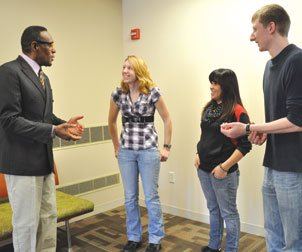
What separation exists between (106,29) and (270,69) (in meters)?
2.35

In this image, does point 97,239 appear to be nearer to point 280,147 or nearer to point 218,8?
point 280,147

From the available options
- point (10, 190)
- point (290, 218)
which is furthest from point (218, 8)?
point (10, 190)

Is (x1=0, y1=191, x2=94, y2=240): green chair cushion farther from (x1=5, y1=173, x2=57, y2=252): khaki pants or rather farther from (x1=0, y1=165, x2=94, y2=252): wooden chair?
(x1=5, y1=173, x2=57, y2=252): khaki pants

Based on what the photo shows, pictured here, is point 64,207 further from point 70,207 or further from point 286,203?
point 286,203

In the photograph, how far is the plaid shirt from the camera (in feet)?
8.08

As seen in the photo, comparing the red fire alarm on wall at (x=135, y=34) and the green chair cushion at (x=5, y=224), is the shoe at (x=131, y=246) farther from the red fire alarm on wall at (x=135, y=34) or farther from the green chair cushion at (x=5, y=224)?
the red fire alarm on wall at (x=135, y=34)

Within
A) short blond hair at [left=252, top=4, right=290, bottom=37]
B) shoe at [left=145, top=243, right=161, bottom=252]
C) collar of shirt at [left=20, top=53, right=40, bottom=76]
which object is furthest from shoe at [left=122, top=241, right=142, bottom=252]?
short blond hair at [left=252, top=4, right=290, bottom=37]

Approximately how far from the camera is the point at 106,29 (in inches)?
141

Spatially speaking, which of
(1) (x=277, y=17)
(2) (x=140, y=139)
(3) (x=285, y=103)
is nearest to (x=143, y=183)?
(2) (x=140, y=139)

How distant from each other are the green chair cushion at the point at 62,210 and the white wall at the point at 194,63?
3.73 ft

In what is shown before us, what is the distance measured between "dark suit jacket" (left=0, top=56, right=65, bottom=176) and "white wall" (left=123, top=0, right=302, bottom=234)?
5.55 feet

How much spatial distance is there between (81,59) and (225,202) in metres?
2.11

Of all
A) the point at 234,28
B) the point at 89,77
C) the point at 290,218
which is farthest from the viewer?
the point at 89,77

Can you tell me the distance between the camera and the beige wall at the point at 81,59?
9.39 ft
